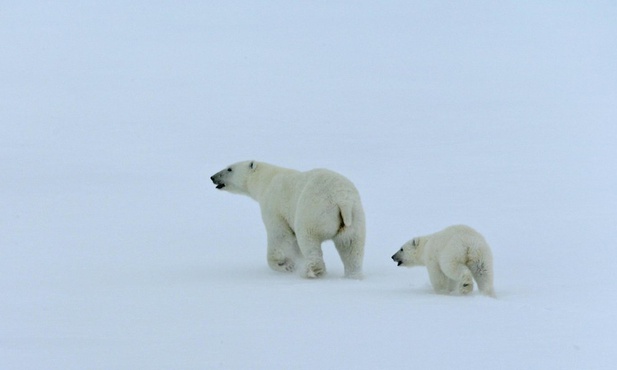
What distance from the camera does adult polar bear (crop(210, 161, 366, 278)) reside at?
8977mm

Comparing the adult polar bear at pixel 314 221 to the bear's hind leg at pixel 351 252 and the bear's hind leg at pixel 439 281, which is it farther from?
the bear's hind leg at pixel 439 281

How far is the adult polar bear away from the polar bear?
98cm

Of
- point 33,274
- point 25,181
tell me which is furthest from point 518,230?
point 25,181

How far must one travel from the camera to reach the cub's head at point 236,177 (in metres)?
11.0

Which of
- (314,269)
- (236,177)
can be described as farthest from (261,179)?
(314,269)

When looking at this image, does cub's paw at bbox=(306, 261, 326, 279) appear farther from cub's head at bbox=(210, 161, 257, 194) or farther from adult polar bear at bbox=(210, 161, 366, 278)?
cub's head at bbox=(210, 161, 257, 194)

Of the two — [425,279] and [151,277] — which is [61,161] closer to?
[151,277]

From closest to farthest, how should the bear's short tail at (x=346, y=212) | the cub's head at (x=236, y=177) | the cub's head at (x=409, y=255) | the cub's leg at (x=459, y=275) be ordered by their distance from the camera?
the cub's leg at (x=459, y=275) < the bear's short tail at (x=346, y=212) < the cub's head at (x=409, y=255) < the cub's head at (x=236, y=177)

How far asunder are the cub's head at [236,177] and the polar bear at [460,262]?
3278mm

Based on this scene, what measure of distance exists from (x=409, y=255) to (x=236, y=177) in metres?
2.67

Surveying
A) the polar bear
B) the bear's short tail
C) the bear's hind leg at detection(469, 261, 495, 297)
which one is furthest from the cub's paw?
the bear's hind leg at detection(469, 261, 495, 297)

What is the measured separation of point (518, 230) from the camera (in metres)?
12.4

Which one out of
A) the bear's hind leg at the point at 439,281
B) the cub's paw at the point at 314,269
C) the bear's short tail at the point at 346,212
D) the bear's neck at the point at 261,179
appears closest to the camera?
the bear's hind leg at the point at 439,281

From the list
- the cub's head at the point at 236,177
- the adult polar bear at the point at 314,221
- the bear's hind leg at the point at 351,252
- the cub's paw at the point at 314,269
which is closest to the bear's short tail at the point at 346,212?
the adult polar bear at the point at 314,221
